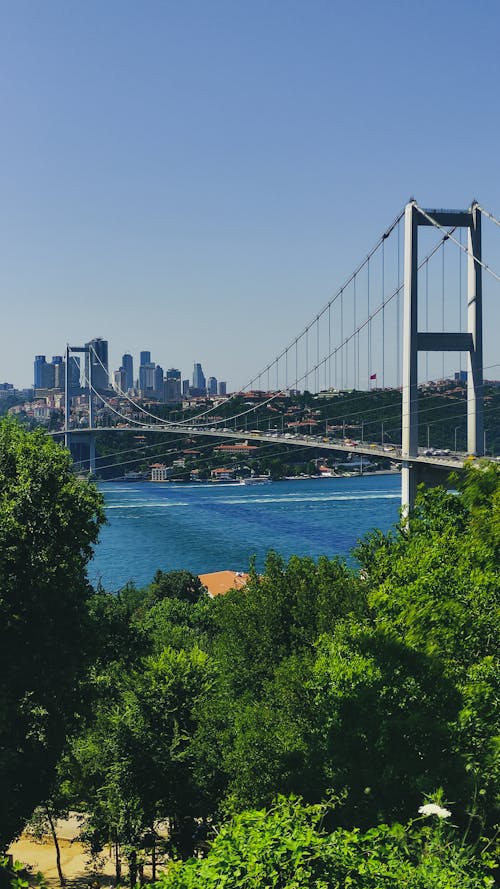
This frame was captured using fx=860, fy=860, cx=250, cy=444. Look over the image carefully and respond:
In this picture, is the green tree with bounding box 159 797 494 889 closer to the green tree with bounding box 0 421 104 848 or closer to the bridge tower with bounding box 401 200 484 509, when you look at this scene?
the green tree with bounding box 0 421 104 848

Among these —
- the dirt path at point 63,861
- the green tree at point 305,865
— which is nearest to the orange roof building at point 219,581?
the dirt path at point 63,861

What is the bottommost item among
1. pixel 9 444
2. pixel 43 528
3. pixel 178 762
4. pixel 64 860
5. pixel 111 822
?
pixel 64 860

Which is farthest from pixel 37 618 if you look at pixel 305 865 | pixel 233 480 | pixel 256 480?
pixel 233 480

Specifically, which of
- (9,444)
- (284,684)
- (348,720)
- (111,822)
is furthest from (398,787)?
(9,444)

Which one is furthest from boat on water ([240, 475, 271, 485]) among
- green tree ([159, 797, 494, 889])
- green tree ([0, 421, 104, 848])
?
green tree ([159, 797, 494, 889])

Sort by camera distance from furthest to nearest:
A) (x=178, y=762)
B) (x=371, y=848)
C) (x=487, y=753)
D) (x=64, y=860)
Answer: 1. (x=64, y=860)
2. (x=178, y=762)
3. (x=487, y=753)
4. (x=371, y=848)

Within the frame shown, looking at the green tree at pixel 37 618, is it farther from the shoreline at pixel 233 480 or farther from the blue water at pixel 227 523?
the shoreline at pixel 233 480

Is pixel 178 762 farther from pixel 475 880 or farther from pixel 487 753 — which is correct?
pixel 475 880
